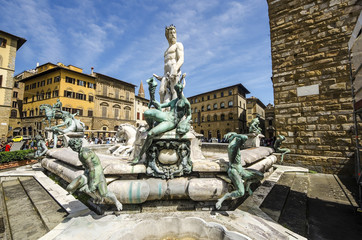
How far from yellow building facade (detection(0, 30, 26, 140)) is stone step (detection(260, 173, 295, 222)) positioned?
116 ft

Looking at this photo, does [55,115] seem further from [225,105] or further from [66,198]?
[225,105]

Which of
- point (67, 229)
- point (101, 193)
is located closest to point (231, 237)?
point (101, 193)

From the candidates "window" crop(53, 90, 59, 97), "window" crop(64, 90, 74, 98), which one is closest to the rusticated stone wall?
"window" crop(64, 90, 74, 98)

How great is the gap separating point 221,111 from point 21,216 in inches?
1719

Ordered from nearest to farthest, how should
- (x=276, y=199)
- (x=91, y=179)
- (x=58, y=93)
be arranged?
(x=91, y=179) < (x=276, y=199) < (x=58, y=93)

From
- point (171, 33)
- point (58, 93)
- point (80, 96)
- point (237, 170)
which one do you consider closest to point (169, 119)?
point (237, 170)

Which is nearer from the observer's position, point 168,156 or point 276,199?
point 168,156

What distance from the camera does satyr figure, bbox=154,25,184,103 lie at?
6.09 metres

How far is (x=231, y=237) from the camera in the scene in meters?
2.02

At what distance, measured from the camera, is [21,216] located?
279 cm

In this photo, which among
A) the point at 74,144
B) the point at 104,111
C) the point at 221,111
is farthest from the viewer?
the point at 221,111

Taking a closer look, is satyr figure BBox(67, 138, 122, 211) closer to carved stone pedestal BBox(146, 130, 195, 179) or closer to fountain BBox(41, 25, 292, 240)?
fountain BBox(41, 25, 292, 240)

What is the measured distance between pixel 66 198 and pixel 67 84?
3730 centimetres

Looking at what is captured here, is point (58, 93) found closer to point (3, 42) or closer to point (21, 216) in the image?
point (3, 42)
